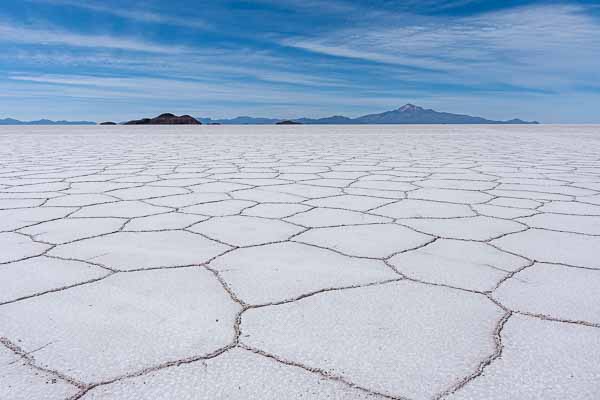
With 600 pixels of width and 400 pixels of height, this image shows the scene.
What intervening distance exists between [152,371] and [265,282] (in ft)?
1.33

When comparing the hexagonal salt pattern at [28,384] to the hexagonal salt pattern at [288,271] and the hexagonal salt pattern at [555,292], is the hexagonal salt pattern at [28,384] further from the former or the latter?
the hexagonal salt pattern at [555,292]

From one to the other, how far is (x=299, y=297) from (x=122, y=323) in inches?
14.4

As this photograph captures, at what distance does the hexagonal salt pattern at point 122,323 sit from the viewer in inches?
30.4

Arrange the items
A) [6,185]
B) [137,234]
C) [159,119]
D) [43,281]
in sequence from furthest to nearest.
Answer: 1. [159,119]
2. [6,185]
3. [137,234]
4. [43,281]

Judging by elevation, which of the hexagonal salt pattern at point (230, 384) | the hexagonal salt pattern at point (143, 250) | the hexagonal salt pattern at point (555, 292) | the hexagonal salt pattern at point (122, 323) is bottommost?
the hexagonal salt pattern at point (555, 292)

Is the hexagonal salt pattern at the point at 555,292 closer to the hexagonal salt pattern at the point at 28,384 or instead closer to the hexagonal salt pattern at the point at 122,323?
the hexagonal salt pattern at the point at 122,323

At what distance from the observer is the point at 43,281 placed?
1.10 m

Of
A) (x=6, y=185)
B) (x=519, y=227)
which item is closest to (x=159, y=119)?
(x=6, y=185)

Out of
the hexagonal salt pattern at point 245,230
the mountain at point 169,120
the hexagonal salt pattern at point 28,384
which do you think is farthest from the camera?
the mountain at point 169,120

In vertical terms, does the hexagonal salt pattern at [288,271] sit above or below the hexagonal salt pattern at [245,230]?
below

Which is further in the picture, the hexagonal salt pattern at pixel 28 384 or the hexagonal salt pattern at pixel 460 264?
the hexagonal salt pattern at pixel 460 264

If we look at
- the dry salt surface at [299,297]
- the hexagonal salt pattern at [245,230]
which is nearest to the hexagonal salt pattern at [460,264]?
the dry salt surface at [299,297]

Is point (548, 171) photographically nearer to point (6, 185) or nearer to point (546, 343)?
point (546, 343)

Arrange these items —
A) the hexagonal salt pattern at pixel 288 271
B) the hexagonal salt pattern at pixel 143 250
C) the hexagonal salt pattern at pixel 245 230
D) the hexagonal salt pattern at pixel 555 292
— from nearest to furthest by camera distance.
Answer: the hexagonal salt pattern at pixel 555 292
the hexagonal salt pattern at pixel 288 271
the hexagonal salt pattern at pixel 143 250
the hexagonal salt pattern at pixel 245 230
